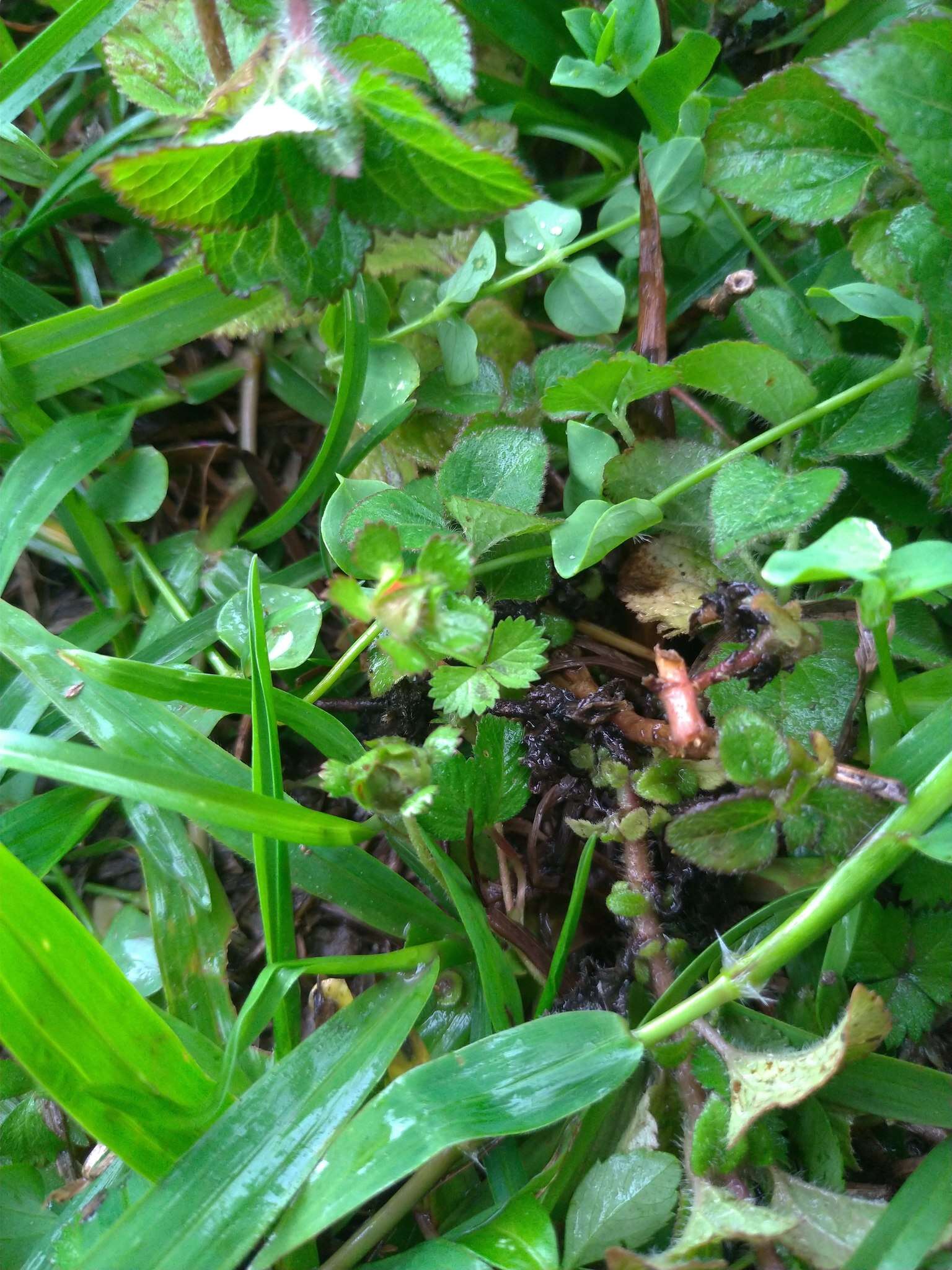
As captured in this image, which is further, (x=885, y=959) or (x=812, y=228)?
(x=812, y=228)

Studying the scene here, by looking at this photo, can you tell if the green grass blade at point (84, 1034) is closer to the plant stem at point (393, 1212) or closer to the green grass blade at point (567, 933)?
the plant stem at point (393, 1212)

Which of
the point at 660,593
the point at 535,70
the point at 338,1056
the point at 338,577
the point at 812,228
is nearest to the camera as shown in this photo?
the point at 338,577

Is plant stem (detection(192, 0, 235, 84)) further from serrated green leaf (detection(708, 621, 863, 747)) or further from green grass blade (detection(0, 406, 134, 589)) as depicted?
serrated green leaf (detection(708, 621, 863, 747))

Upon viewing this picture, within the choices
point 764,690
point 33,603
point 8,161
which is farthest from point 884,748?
point 8,161

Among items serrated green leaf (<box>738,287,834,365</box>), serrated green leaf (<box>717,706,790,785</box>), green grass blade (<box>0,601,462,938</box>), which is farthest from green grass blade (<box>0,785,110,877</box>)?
serrated green leaf (<box>738,287,834,365</box>)

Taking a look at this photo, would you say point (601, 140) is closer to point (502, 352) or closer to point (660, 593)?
point (502, 352)

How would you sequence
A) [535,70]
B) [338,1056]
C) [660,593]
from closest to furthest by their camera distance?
[338,1056] < [660,593] < [535,70]

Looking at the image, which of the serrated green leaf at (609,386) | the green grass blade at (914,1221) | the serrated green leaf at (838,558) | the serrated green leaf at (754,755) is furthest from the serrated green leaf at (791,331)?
the green grass blade at (914,1221)
